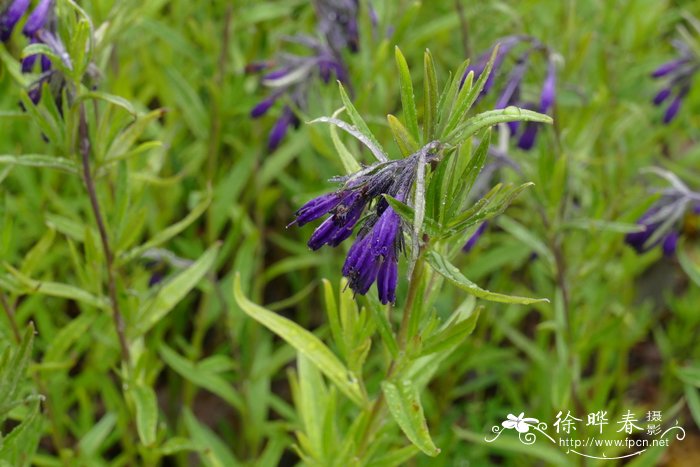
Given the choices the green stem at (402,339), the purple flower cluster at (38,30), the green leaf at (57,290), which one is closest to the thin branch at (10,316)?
the green leaf at (57,290)

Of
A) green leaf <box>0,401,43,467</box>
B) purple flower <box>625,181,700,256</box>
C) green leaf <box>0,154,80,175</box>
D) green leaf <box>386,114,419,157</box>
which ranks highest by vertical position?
green leaf <box>386,114,419,157</box>

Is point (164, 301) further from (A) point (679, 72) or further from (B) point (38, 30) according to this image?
(A) point (679, 72)

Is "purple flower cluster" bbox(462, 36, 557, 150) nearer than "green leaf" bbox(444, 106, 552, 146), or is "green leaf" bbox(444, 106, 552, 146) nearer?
"green leaf" bbox(444, 106, 552, 146)

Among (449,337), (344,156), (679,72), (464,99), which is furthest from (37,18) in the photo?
(679,72)

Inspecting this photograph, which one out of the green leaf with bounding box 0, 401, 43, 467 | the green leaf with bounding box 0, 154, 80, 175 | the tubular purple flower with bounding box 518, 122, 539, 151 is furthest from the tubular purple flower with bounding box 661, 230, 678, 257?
the green leaf with bounding box 0, 401, 43, 467

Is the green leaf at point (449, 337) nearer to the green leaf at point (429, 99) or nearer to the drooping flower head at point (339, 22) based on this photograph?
the green leaf at point (429, 99)

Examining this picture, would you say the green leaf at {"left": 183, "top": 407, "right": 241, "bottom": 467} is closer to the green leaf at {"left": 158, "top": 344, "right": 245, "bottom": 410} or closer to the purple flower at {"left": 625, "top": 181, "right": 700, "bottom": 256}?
the green leaf at {"left": 158, "top": 344, "right": 245, "bottom": 410}

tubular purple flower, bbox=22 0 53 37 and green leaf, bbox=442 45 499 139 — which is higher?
tubular purple flower, bbox=22 0 53 37
